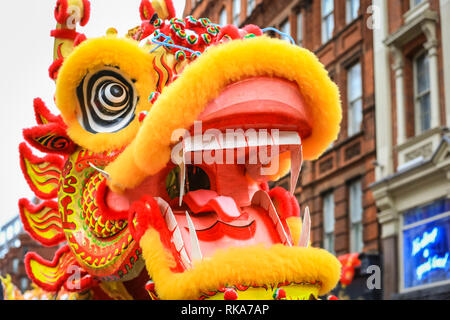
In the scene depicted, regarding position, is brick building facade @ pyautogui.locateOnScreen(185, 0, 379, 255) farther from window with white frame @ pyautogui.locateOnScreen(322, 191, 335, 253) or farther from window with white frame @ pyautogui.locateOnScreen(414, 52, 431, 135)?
window with white frame @ pyautogui.locateOnScreen(414, 52, 431, 135)

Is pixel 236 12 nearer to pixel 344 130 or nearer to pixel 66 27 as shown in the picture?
pixel 344 130

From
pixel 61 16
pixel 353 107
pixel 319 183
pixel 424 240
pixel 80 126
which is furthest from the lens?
pixel 319 183

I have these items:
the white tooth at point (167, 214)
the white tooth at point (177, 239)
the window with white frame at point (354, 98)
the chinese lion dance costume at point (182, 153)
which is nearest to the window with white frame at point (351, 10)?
the window with white frame at point (354, 98)

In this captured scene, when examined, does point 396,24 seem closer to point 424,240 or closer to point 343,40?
point 343,40

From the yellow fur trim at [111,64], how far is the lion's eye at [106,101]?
29 mm

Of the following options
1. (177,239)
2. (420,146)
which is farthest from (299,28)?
(177,239)

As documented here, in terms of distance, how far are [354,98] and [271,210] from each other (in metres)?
9.02

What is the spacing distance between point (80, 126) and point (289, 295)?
112cm

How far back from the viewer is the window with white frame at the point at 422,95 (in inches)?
380

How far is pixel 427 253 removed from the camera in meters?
9.09

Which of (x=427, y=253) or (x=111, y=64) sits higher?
(x=427, y=253)

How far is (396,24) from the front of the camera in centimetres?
1045
